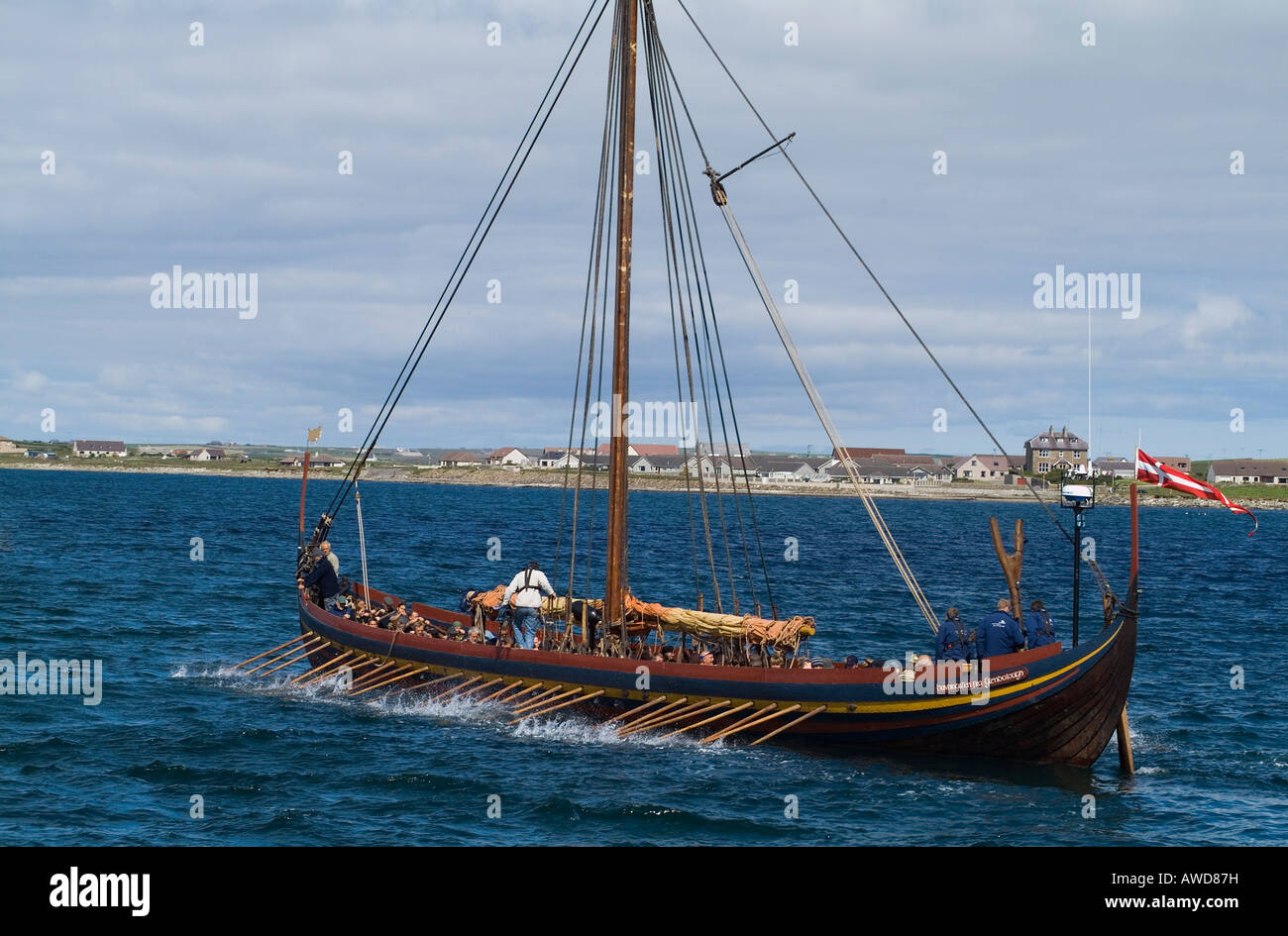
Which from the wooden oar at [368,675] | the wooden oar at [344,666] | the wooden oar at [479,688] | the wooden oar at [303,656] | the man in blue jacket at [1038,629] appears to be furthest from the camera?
the wooden oar at [303,656]

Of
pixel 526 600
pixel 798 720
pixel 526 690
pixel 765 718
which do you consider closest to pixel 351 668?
pixel 526 600

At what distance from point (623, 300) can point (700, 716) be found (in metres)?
9.60

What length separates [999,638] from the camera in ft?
74.4

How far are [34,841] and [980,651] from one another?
1609 cm

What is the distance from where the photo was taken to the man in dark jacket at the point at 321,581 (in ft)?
108

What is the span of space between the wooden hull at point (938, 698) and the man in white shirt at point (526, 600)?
9.21 ft

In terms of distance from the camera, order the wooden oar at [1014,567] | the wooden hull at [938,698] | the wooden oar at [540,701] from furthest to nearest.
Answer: the wooden oar at [540,701] < the wooden oar at [1014,567] < the wooden hull at [938,698]

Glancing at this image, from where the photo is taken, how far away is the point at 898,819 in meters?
19.9

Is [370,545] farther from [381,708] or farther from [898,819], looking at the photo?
[898,819]

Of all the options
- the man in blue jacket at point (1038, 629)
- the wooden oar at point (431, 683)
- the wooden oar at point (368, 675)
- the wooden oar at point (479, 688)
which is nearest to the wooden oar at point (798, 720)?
the man in blue jacket at point (1038, 629)

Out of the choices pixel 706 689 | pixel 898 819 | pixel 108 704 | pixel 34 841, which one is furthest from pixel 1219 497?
pixel 108 704

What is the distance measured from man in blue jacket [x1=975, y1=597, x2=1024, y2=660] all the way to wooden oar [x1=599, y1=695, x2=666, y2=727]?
6301mm

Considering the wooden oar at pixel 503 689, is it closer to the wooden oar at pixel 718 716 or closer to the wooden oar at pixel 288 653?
the wooden oar at pixel 718 716

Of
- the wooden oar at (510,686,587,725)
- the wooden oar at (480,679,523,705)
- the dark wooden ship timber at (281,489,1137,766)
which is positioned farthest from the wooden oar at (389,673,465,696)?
the wooden oar at (510,686,587,725)
